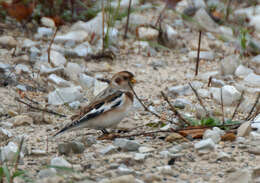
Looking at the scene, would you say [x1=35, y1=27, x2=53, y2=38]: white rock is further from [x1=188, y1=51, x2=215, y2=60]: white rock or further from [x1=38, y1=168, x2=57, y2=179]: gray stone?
[x1=38, y1=168, x2=57, y2=179]: gray stone

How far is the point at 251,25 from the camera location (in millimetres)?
6531

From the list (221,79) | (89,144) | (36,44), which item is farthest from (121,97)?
(36,44)

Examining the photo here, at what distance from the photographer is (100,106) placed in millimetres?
3277

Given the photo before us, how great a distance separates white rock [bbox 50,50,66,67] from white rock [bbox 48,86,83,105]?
0.67 metres

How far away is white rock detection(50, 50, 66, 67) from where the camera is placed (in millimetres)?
4801

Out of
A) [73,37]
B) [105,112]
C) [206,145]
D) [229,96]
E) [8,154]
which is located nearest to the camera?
[8,154]

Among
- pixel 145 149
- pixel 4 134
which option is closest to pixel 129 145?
pixel 145 149

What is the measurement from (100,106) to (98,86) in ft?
3.65

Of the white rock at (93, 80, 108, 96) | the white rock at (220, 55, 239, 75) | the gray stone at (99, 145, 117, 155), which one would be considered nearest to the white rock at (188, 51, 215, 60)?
the white rock at (220, 55, 239, 75)

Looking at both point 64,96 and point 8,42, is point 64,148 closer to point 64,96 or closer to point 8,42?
point 64,96

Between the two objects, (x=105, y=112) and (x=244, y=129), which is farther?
(x=105, y=112)

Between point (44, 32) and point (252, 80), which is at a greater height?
point (44, 32)

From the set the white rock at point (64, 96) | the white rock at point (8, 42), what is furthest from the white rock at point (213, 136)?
the white rock at point (8, 42)

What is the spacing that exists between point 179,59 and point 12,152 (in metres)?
3.11
